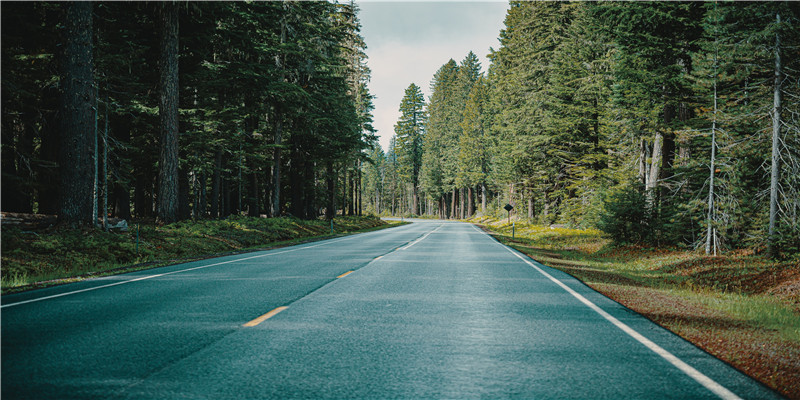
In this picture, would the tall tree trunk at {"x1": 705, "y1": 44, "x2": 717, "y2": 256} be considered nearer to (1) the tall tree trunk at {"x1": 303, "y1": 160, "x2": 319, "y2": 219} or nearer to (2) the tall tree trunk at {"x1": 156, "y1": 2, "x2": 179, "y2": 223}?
(2) the tall tree trunk at {"x1": 156, "y1": 2, "x2": 179, "y2": 223}

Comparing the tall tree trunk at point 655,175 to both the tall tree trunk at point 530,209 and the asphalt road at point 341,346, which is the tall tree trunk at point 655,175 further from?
the tall tree trunk at point 530,209

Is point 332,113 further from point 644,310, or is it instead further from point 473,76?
point 473,76

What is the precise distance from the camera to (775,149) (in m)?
11.6

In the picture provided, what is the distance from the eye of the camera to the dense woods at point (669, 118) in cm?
1212

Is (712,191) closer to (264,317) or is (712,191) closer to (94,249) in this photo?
(264,317)

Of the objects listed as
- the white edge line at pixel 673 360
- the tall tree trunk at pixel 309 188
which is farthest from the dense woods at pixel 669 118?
the tall tree trunk at pixel 309 188

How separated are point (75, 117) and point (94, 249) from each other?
438cm

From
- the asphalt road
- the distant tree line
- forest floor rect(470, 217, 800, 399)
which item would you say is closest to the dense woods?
forest floor rect(470, 217, 800, 399)

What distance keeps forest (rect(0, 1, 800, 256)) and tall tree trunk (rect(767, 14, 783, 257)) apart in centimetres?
5

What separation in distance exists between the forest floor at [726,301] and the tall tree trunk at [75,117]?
15109mm

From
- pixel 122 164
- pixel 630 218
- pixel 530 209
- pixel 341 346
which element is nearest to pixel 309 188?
pixel 122 164

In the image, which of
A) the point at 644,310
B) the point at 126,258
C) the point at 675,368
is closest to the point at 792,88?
the point at 644,310

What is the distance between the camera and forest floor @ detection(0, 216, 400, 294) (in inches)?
407

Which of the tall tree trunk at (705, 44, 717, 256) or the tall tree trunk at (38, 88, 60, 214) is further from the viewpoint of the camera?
the tall tree trunk at (38, 88, 60, 214)
